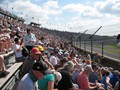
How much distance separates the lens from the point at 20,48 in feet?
30.5

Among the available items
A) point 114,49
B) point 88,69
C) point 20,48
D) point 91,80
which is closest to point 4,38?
point 20,48

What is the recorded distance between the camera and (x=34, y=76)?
3.72 meters

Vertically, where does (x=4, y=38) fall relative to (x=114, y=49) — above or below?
above

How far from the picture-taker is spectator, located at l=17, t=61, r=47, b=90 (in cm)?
363

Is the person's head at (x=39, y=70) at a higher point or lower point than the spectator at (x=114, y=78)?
higher

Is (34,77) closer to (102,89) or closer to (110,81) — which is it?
(102,89)

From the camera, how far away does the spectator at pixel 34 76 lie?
3631mm

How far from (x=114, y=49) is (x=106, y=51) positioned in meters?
0.91

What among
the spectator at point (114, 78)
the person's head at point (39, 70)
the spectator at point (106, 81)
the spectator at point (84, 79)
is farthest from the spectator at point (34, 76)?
the spectator at point (114, 78)

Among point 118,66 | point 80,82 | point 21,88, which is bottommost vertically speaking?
point 118,66

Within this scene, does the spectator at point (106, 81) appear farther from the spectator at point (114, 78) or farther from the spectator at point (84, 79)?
the spectator at point (84, 79)

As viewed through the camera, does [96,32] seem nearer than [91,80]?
No

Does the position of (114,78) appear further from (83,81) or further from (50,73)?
(50,73)

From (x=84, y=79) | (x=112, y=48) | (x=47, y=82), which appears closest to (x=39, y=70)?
(x=47, y=82)
